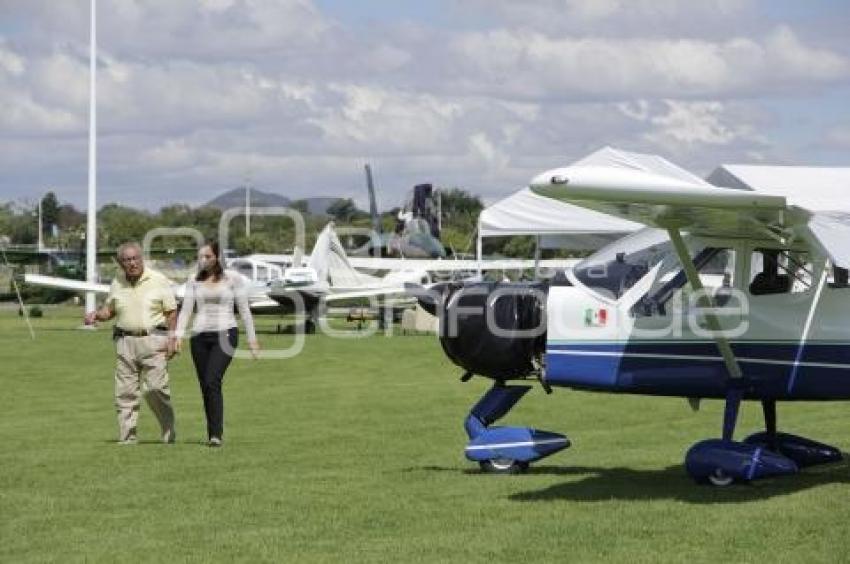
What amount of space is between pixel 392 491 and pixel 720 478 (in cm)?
224

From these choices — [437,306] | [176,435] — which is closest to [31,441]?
[176,435]

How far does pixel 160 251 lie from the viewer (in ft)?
182

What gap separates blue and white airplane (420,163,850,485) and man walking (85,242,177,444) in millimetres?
3423

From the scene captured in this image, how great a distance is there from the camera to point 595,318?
35.7 ft

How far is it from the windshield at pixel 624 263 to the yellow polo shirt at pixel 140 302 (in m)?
4.24

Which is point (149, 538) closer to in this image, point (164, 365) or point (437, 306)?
point (437, 306)

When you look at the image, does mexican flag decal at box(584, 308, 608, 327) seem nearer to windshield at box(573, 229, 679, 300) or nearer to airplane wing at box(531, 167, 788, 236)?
windshield at box(573, 229, 679, 300)

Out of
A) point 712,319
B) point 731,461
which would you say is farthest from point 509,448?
point 712,319

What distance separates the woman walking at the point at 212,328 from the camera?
13594mm

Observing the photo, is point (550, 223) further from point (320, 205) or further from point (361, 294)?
point (320, 205)

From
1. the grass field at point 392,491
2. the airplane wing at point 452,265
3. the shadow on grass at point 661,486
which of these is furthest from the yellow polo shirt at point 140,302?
the airplane wing at point 452,265

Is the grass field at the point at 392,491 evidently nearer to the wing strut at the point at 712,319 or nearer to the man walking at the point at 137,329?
the man walking at the point at 137,329

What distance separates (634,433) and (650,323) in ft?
13.9

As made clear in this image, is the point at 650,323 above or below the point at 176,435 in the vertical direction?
above
